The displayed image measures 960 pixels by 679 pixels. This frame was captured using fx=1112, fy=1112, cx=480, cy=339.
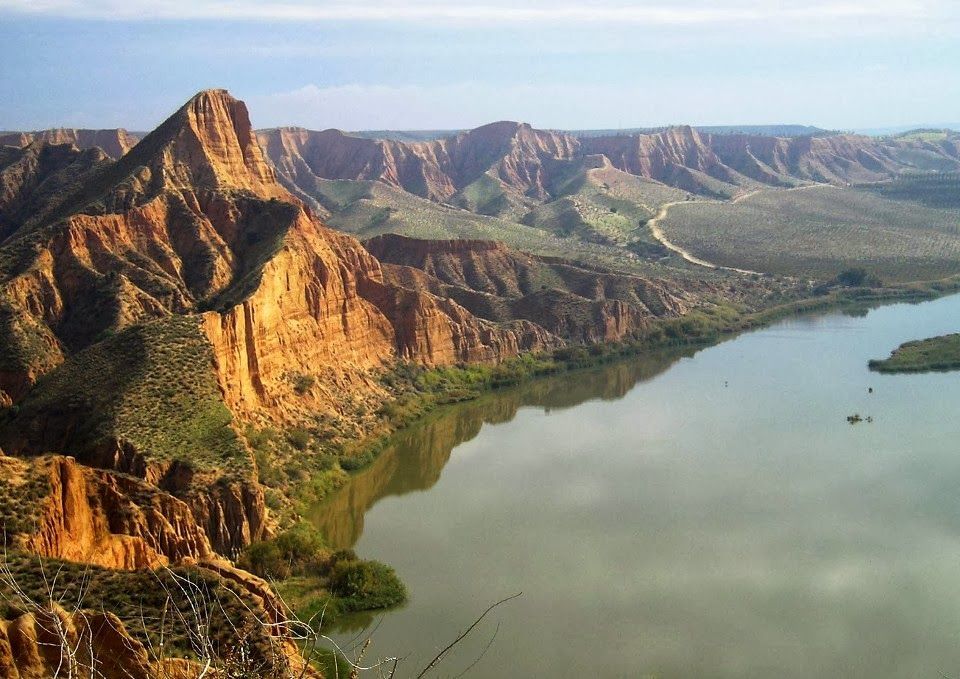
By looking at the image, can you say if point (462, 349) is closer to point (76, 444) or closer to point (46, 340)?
point (46, 340)

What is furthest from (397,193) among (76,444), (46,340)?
(76,444)

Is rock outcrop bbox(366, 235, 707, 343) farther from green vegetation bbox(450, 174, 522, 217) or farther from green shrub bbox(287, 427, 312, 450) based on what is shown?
green vegetation bbox(450, 174, 522, 217)

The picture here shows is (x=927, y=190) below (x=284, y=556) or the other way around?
the other way around

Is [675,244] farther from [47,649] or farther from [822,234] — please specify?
[47,649]

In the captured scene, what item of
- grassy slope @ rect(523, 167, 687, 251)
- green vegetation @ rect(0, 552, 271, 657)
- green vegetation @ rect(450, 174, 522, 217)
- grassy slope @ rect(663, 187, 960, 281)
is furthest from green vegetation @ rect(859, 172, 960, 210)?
green vegetation @ rect(0, 552, 271, 657)

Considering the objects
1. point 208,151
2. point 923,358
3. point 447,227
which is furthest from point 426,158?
point 923,358

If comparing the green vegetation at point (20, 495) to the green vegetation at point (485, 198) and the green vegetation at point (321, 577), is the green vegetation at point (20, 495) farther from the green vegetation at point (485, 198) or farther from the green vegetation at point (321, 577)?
the green vegetation at point (485, 198)
